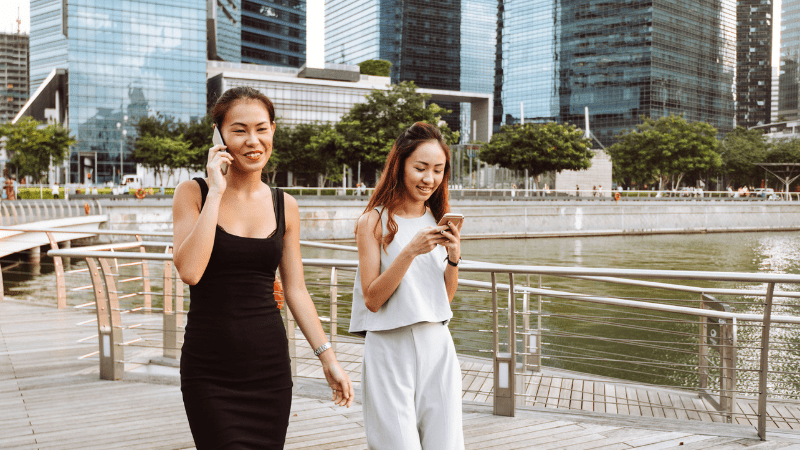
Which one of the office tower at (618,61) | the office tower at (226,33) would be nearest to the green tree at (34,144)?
the office tower at (226,33)

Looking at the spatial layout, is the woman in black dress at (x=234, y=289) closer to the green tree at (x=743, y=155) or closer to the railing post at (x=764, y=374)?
the railing post at (x=764, y=374)

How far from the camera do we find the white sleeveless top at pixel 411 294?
2.22m

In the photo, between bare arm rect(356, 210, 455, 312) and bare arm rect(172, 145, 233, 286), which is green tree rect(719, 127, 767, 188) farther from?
bare arm rect(172, 145, 233, 286)

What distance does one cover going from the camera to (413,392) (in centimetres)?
220

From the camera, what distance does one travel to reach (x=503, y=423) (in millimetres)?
4125

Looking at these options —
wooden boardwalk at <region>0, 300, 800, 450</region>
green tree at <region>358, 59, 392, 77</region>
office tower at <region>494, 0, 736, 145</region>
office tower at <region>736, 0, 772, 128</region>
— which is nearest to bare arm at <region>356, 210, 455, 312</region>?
wooden boardwalk at <region>0, 300, 800, 450</region>

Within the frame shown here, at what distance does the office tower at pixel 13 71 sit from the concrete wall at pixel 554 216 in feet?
438

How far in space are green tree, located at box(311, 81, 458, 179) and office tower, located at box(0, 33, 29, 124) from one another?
126m

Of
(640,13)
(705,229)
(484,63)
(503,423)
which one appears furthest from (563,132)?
(484,63)

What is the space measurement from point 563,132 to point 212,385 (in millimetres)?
49956

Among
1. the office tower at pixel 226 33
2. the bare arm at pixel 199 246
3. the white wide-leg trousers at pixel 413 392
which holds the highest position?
the office tower at pixel 226 33

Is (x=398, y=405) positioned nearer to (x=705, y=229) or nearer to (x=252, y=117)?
(x=252, y=117)

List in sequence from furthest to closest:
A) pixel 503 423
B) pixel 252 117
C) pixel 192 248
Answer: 1. pixel 503 423
2. pixel 252 117
3. pixel 192 248

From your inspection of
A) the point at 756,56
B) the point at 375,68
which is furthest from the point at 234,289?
the point at 756,56
